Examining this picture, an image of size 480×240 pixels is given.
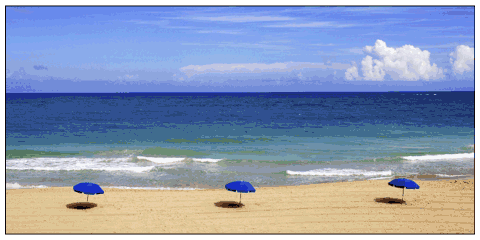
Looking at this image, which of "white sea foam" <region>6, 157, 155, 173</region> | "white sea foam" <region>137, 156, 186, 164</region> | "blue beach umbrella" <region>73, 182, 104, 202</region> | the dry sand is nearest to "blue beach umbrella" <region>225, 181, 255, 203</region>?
the dry sand

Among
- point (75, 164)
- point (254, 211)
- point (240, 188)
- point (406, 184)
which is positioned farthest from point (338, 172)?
point (75, 164)

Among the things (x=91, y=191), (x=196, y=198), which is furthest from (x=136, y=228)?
(x=196, y=198)

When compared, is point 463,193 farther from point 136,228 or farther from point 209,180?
point 136,228

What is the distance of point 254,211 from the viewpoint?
11969 mm

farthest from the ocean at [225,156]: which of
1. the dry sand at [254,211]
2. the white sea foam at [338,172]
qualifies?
the dry sand at [254,211]

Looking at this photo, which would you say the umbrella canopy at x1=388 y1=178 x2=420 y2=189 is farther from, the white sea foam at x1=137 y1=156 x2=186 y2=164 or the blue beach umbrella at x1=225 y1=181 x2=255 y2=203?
the white sea foam at x1=137 y1=156 x2=186 y2=164

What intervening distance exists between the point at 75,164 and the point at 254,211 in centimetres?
1184

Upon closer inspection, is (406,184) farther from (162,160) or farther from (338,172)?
(162,160)

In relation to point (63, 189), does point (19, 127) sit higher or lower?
higher

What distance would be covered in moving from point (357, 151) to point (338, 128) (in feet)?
41.0

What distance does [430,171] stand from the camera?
59.0 feet

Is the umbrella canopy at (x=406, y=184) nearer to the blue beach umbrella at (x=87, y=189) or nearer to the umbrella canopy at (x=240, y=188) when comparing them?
the umbrella canopy at (x=240, y=188)

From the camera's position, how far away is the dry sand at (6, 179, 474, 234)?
10.5m

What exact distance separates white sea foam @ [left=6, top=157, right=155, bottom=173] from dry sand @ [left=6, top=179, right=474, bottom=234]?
161 inches
